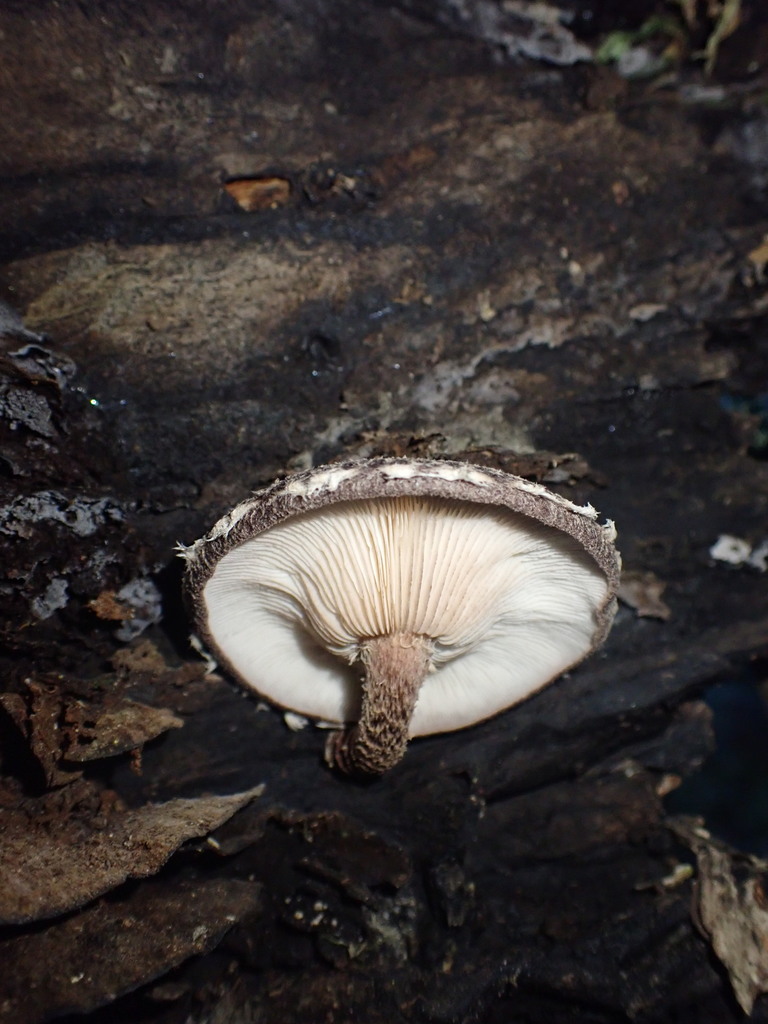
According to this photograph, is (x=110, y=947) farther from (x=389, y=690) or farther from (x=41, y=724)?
(x=389, y=690)

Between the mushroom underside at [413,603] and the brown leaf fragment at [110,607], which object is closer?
the mushroom underside at [413,603]

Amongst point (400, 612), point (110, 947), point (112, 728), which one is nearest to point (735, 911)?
point (400, 612)

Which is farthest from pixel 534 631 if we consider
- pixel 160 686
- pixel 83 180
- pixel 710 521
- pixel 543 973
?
pixel 83 180

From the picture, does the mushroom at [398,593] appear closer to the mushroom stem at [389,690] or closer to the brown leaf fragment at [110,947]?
the mushroom stem at [389,690]

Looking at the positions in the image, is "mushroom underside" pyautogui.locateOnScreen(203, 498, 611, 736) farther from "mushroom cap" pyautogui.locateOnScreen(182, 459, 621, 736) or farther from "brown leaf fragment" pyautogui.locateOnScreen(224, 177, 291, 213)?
"brown leaf fragment" pyautogui.locateOnScreen(224, 177, 291, 213)

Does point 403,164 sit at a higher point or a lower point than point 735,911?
higher

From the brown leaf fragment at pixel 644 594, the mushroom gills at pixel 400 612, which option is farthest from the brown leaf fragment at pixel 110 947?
the brown leaf fragment at pixel 644 594

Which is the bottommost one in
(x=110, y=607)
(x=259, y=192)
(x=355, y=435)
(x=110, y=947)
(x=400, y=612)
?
(x=110, y=947)

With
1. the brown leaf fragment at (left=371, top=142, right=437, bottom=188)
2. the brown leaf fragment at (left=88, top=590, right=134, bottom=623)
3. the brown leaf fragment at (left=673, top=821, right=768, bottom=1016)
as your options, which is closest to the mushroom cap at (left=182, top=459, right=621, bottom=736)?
the brown leaf fragment at (left=88, top=590, right=134, bottom=623)
